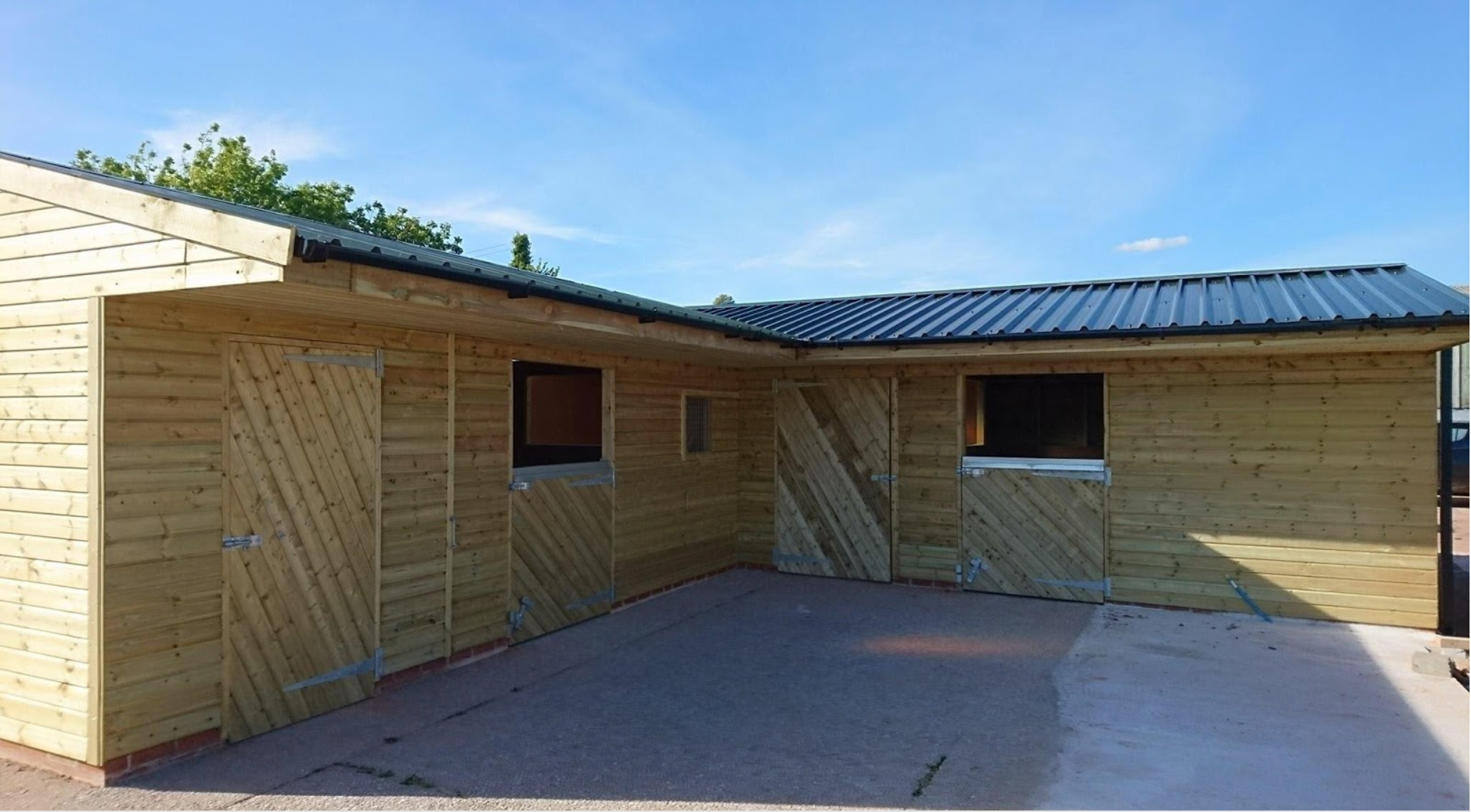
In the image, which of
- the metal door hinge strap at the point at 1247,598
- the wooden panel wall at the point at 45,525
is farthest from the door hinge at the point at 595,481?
the metal door hinge strap at the point at 1247,598

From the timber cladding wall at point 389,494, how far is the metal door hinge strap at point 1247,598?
4431 mm

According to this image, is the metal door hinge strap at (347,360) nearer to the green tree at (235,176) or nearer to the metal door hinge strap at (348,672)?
the metal door hinge strap at (348,672)

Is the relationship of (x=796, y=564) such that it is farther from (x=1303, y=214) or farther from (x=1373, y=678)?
(x=1303, y=214)

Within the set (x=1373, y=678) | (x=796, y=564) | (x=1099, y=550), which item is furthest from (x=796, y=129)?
(x=1373, y=678)

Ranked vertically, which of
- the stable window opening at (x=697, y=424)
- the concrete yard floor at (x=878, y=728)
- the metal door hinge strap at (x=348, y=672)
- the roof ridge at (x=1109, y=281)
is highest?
the roof ridge at (x=1109, y=281)

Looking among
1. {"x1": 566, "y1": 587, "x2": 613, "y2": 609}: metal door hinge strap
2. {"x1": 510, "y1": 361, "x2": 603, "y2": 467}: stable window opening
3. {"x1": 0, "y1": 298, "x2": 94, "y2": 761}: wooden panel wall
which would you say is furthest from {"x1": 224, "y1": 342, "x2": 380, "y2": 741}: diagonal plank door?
{"x1": 510, "y1": 361, "x2": 603, "y2": 467}: stable window opening

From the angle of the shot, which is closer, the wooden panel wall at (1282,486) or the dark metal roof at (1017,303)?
the dark metal roof at (1017,303)

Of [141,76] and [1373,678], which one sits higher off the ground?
[141,76]

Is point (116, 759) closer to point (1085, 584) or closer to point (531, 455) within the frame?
point (531, 455)

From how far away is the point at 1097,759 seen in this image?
3693mm

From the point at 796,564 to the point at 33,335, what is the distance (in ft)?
20.1

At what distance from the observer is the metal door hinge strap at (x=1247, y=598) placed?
6.35 m

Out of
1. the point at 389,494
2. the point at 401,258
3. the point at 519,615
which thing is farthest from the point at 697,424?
the point at 401,258

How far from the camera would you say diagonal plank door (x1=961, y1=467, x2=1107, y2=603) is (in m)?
6.88
